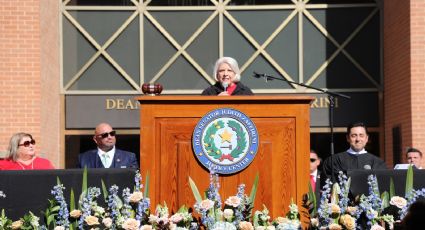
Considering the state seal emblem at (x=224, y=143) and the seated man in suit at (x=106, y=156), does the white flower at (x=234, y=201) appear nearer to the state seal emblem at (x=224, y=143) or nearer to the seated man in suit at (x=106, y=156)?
the state seal emblem at (x=224, y=143)

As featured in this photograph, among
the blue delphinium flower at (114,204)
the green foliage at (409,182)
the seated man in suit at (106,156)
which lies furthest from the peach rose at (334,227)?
the seated man in suit at (106,156)

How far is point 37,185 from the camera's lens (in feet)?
17.5

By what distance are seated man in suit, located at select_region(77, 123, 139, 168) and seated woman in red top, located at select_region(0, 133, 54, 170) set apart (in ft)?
1.42

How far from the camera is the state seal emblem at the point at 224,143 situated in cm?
535

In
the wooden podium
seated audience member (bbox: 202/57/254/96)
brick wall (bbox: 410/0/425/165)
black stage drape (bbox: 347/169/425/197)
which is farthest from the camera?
brick wall (bbox: 410/0/425/165)

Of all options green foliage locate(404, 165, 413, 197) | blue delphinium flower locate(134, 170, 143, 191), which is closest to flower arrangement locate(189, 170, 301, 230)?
blue delphinium flower locate(134, 170, 143, 191)

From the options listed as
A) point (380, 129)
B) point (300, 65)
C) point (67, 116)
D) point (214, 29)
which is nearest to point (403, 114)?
point (380, 129)

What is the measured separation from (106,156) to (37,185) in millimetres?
2361

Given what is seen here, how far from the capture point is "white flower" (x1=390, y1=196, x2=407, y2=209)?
493 cm

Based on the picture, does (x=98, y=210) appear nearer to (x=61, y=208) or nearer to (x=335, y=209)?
(x=61, y=208)

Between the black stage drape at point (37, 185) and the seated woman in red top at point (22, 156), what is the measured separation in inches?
73.5

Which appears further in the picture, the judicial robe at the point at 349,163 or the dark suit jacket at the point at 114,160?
the dark suit jacket at the point at 114,160

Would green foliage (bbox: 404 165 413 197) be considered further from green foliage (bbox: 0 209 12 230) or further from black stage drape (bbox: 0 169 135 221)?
green foliage (bbox: 0 209 12 230)

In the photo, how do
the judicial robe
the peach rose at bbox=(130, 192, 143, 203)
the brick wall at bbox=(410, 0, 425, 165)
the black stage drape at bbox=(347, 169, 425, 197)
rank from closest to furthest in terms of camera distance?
the peach rose at bbox=(130, 192, 143, 203) → the black stage drape at bbox=(347, 169, 425, 197) → the judicial robe → the brick wall at bbox=(410, 0, 425, 165)
